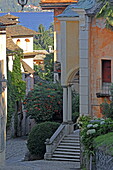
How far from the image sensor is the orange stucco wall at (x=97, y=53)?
25.0 m

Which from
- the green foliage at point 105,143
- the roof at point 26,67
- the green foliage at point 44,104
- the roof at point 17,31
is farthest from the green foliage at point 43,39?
the green foliage at point 105,143

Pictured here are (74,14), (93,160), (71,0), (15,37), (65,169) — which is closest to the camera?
(93,160)

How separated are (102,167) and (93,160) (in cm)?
204

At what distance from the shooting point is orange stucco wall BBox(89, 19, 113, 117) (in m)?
25.0

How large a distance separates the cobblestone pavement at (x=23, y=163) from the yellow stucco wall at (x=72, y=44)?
14.3ft

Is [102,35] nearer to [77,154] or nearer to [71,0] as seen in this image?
[77,154]

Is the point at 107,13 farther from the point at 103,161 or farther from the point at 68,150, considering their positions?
the point at 103,161

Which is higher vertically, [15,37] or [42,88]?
[15,37]

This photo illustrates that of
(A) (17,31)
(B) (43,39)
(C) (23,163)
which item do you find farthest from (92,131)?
(B) (43,39)

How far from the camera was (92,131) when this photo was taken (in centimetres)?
1880

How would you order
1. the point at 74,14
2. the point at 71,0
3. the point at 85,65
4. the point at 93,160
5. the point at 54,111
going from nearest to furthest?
the point at 93,160 < the point at 85,65 < the point at 74,14 < the point at 54,111 < the point at 71,0

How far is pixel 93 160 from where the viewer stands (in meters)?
18.0

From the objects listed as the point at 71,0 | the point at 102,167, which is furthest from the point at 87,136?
the point at 71,0

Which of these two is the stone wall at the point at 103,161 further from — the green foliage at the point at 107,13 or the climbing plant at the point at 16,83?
the climbing plant at the point at 16,83
